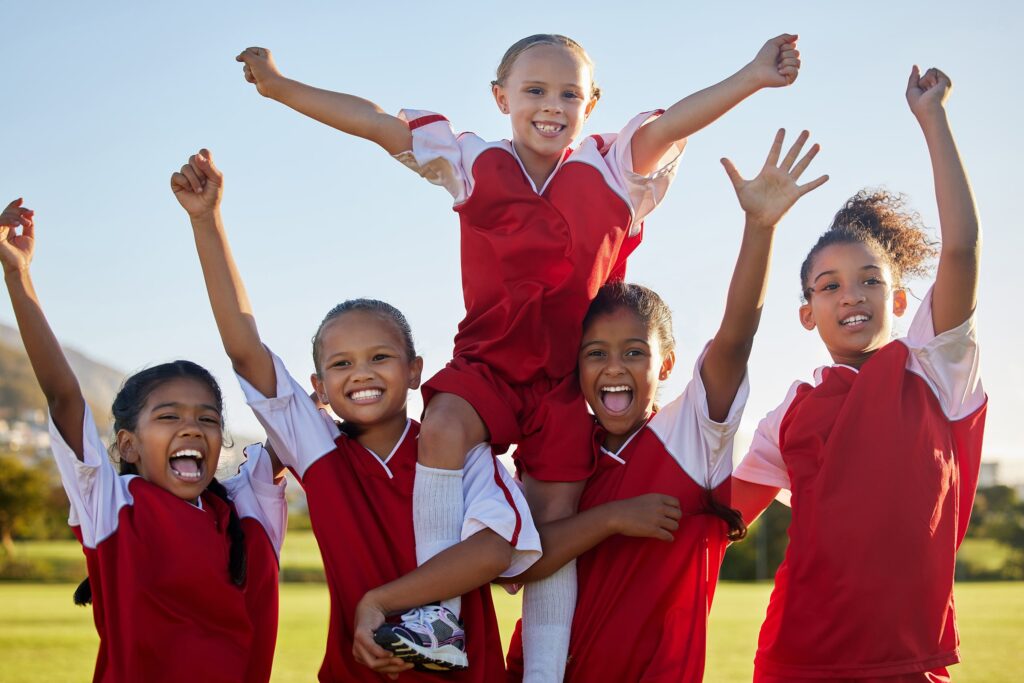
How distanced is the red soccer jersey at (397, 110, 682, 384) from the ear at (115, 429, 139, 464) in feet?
3.42

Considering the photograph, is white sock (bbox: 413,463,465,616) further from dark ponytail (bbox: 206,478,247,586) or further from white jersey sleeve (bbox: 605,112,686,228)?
white jersey sleeve (bbox: 605,112,686,228)

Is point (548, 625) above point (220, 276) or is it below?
below

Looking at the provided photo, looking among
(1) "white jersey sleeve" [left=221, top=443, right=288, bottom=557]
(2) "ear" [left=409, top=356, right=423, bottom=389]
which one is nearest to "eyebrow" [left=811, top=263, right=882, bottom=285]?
(2) "ear" [left=409, top=356, right=423, bottom=389]

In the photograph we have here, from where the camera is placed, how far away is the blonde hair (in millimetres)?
3420

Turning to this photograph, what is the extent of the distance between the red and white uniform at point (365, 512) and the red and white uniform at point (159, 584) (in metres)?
0.26

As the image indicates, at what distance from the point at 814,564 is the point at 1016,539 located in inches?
1204

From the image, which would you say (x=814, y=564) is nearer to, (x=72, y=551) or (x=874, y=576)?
(x=874, y=576)

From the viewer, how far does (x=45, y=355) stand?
3125mm

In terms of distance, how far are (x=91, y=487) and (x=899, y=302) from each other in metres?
2.60

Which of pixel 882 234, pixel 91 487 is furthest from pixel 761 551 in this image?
pixel 91 487

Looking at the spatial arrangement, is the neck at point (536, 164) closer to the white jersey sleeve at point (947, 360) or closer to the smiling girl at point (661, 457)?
the smiling girl at point (661, 457)

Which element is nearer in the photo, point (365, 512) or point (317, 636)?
point (365, 512)

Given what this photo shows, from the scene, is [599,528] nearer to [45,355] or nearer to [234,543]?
[234,543]

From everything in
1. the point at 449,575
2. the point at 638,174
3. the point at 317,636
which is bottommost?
the point at 317,636
